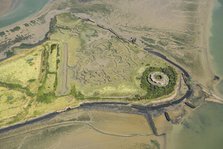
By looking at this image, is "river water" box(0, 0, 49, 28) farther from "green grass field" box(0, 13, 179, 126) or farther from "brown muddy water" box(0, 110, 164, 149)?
"brown muddy water" box(0, 110, 164, 149)

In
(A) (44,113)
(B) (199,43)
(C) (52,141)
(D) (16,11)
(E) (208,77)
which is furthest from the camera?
(D) (16,11)

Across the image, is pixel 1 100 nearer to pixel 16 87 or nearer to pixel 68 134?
pixel 16 87

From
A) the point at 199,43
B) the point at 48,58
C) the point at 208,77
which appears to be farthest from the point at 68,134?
the point at 199,43

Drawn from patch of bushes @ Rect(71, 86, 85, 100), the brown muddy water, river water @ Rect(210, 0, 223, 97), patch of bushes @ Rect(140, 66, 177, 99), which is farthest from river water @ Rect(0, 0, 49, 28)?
river water @ Rect(210, 0, 223, 97)

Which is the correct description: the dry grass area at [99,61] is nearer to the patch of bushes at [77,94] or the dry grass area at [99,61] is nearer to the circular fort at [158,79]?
the patch of bushes at [77,94]

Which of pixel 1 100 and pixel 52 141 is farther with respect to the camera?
pixel 1 100

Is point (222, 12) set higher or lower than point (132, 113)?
higher

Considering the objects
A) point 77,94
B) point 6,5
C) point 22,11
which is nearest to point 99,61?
point 77,94

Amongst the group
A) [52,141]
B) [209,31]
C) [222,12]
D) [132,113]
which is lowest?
[52,141]
